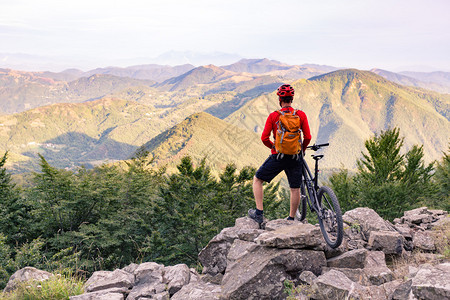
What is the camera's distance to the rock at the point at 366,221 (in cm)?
667

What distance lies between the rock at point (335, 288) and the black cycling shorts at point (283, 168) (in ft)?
6.89

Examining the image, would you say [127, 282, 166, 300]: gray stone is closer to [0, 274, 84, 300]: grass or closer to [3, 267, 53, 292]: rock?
[0, 274, 84, 300]: grass

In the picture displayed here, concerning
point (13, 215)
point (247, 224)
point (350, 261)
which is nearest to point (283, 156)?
point (350, 261)

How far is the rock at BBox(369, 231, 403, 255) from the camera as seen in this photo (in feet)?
19.3

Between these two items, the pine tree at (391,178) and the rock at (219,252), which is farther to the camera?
the pine tree at (391,178)

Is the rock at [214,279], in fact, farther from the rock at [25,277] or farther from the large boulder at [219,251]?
the rock at [25,277]

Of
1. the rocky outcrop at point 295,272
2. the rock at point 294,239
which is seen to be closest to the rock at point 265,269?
the rocky outcrop at point 295,272

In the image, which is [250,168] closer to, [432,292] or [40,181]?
[40,181]

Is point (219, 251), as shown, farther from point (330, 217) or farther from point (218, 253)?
point (330, 217)

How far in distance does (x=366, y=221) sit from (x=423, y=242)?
1.24 meters

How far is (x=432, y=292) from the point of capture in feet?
10.3

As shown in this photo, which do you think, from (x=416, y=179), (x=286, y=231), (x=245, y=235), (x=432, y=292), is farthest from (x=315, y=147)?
(x=416, y=179)

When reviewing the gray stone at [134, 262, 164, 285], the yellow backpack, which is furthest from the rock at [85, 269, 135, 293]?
the yellow backpack

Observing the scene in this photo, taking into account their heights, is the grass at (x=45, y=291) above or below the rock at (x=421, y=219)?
below
